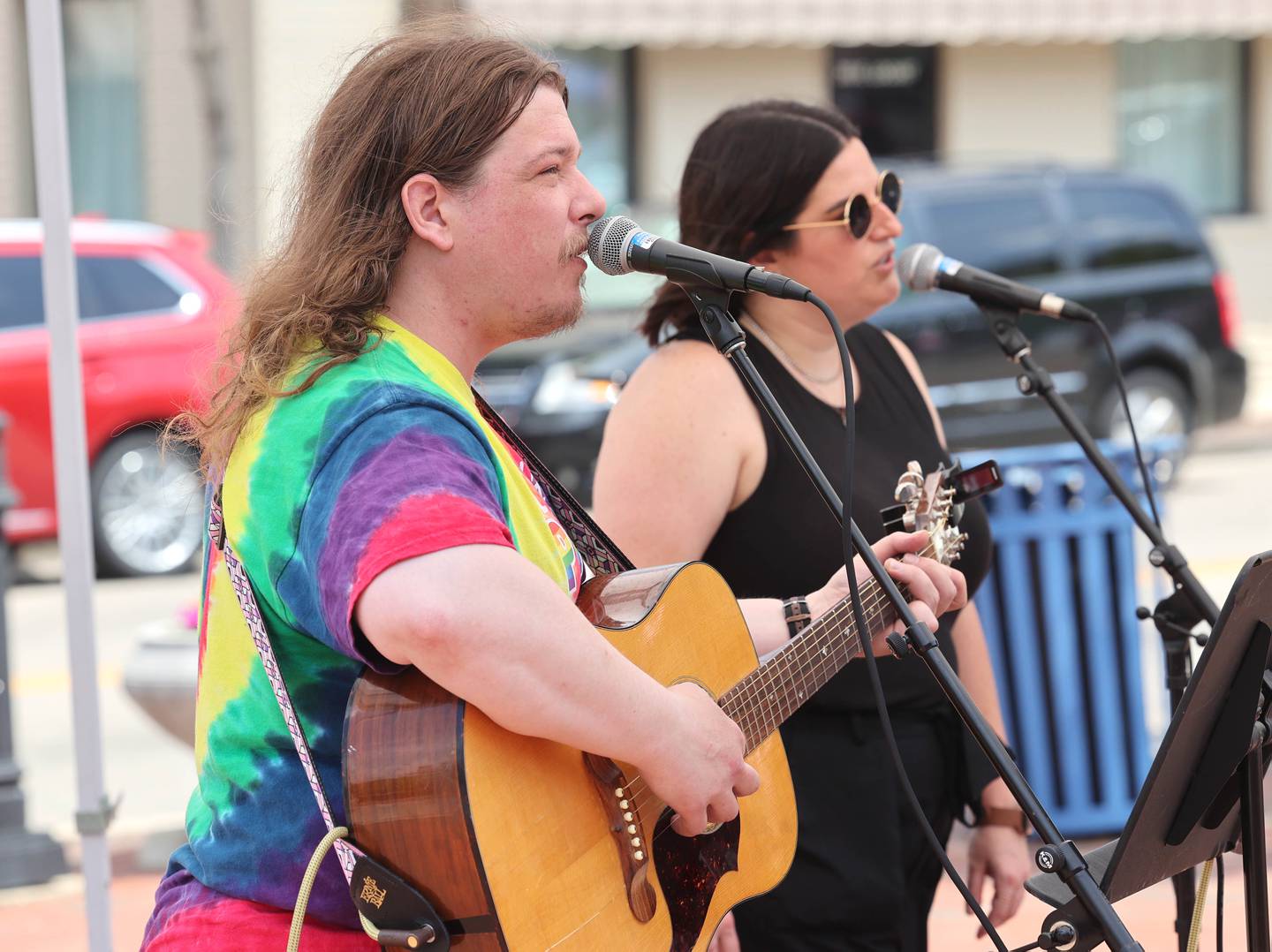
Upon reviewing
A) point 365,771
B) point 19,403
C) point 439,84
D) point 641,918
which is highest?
point 439,84

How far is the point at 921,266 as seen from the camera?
287cm

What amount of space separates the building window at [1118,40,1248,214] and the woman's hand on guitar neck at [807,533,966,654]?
14807 millimetres

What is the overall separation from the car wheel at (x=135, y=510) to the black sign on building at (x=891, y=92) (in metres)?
8.40

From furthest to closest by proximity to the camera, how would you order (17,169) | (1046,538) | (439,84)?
(17,169), (1046,538), (439,84)

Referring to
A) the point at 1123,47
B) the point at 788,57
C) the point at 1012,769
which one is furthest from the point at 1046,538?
the point at 1123,47

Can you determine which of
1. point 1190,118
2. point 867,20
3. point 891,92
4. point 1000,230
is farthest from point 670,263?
point 1190,118

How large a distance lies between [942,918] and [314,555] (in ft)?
10.2

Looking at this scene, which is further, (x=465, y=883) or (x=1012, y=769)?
(x=1012, y=769)

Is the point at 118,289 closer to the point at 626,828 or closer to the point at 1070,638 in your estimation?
the point at 1070,638

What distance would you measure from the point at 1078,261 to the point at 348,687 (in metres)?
9.04

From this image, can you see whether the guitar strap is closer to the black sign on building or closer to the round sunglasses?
the round sunglasses

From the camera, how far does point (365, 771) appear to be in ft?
5.95

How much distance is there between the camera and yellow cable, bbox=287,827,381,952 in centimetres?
182

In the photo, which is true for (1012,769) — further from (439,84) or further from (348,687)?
(439,84)
